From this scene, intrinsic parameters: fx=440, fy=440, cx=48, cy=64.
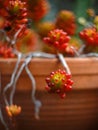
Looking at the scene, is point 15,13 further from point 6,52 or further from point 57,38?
point 6,52

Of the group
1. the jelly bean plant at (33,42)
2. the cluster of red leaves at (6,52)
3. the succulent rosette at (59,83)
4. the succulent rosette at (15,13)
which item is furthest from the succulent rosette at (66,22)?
the succulent rosette at (59,83)

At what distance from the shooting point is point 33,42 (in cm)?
114

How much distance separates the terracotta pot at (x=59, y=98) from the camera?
3.09 feet

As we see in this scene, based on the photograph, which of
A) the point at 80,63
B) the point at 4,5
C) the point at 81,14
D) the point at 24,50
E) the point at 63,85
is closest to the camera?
the point at 63,85

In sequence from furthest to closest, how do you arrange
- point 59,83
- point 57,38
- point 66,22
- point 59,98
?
point 66,22 → point 59,98 → point 57,38 → point 59,83

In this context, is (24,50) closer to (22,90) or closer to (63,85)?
(22,90)

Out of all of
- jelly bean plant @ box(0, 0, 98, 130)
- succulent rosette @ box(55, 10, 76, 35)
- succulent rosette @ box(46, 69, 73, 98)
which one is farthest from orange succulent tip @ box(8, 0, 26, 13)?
succulent rosette @ box(55, 10, 76, 35)

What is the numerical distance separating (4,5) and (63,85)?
224mm

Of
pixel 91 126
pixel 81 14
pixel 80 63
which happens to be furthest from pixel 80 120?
pixel 81 14

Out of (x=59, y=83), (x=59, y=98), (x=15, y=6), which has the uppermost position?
(x=15, y=6)

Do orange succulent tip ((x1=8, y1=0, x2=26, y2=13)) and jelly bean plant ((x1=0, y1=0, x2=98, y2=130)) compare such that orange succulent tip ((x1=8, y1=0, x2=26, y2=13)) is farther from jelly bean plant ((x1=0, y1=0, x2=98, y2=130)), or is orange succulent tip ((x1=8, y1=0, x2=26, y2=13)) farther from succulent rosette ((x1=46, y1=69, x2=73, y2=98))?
succulent rosette ((x1=46, y1=69, x2=73, y2=98))

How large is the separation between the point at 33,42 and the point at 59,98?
224 millimetres

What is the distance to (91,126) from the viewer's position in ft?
3.32

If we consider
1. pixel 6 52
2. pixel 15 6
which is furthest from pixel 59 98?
pixel 15 6
